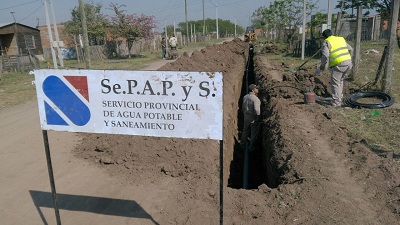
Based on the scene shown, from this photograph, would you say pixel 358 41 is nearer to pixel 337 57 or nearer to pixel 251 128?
pixel 337 57

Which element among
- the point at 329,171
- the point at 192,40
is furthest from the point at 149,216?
the point at 192,40

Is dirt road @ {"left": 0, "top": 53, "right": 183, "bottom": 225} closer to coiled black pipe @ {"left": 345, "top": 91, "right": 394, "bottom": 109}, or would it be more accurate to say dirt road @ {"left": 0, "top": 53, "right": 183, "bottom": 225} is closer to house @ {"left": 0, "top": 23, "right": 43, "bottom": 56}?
coiled black pipe @ {"left": 345, "top": 91, "right": 394, "bottom": 109}

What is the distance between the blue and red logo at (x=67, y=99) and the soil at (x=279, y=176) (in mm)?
1676

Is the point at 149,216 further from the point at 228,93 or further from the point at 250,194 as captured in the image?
the point at 228,93

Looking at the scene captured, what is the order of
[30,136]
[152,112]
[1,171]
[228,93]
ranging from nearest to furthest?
[152,112], [1,171], [30,136], [228,93]

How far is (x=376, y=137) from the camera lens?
271 inches

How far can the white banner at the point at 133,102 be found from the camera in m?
3.50

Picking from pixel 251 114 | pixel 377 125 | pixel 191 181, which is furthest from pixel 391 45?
pixel 191 181

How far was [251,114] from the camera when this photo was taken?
951cm

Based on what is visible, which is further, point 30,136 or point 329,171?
point 30,136

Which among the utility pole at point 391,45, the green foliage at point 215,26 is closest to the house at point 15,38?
the utility pole at point 391,45

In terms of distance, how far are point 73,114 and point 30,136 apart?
5187 mm

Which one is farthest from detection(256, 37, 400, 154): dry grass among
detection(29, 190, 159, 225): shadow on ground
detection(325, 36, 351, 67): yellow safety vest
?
detection(29, 190, 159, 225): shadow on ground

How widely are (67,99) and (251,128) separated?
683cm
